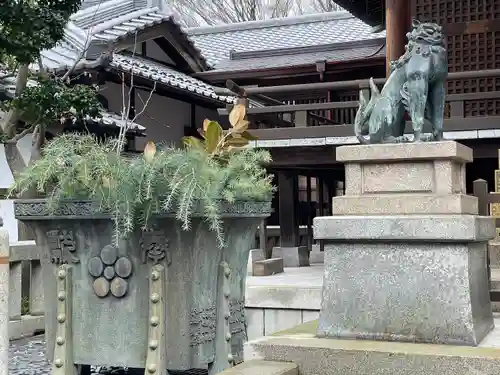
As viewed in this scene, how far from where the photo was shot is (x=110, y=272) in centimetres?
411

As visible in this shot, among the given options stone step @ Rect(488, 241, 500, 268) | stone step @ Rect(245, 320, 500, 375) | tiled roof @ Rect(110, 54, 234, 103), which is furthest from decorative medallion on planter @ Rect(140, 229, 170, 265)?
tiled roof @ Rect(110, 54, 234, 103)

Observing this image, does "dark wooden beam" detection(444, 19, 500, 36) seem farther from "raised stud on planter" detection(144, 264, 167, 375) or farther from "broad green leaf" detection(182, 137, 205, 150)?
"raised stud on planter" detection(144, 264, 167, 375)

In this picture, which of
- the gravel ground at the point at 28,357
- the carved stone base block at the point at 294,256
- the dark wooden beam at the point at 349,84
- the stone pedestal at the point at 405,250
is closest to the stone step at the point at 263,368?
the stone pedestal at the point at 405,250

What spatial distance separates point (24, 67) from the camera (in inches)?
295

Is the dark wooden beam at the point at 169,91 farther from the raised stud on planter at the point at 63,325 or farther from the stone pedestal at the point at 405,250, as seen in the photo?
the raised stud on planter at the point at 63,325

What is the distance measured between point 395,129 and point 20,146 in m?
7.69

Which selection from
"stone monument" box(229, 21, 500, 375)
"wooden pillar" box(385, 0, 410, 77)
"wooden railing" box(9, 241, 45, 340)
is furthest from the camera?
"wooden pillar" box(385, 0, 410, 77)

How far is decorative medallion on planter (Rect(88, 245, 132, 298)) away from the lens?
409 cm

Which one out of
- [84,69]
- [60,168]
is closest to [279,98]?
[84,69]

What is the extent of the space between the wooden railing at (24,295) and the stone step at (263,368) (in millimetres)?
3656

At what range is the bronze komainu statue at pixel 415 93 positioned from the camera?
16.2ft

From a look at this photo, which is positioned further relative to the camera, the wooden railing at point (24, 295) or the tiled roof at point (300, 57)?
the tiled roof at point (300, 57)

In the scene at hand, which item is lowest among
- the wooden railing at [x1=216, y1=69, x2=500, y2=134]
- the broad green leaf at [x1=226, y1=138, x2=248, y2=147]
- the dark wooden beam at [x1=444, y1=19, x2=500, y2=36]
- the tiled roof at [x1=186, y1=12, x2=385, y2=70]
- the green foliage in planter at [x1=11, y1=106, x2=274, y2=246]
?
the green foliage in planter at [x1=11, y1=106, x2=274, y2=246]

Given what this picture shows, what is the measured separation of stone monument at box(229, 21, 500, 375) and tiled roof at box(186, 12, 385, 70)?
520 inches
